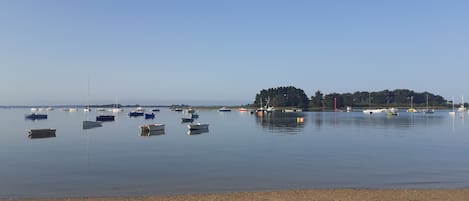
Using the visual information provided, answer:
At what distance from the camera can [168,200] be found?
644 inches

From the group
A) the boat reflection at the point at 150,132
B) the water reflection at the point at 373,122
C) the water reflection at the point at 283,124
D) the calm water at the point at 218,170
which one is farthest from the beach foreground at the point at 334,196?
the water reflection at the point at 373,122

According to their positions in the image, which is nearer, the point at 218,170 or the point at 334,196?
the point at 334,196

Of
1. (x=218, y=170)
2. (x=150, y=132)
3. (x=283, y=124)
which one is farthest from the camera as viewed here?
(x=283, y=124)

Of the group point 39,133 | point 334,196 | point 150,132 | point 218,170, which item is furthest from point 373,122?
point 334,196

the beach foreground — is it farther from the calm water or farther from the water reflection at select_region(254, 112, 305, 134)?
the water reflection at select_region(254, 112, 305, 134)

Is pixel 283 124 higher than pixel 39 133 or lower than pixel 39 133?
lower

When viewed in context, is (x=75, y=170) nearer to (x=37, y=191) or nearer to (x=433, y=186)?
(x=37, y=191)

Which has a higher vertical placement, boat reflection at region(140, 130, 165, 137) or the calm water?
boat reflection at region(140, 130, 165, 137)

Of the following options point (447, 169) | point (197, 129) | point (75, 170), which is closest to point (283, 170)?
point (447, 169)

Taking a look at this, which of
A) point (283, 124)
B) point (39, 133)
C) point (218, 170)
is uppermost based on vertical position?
point (39, 133)

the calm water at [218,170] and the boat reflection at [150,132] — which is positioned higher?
the boat reflection at [150,132]

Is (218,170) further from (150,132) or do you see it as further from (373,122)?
(373,122)

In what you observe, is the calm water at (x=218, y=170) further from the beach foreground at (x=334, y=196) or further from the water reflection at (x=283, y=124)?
the water reflection at (x=283, y=124)

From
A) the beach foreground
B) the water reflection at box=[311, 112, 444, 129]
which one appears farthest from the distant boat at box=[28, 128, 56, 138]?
the water reflection at box=[311, 112, 444, 129]
